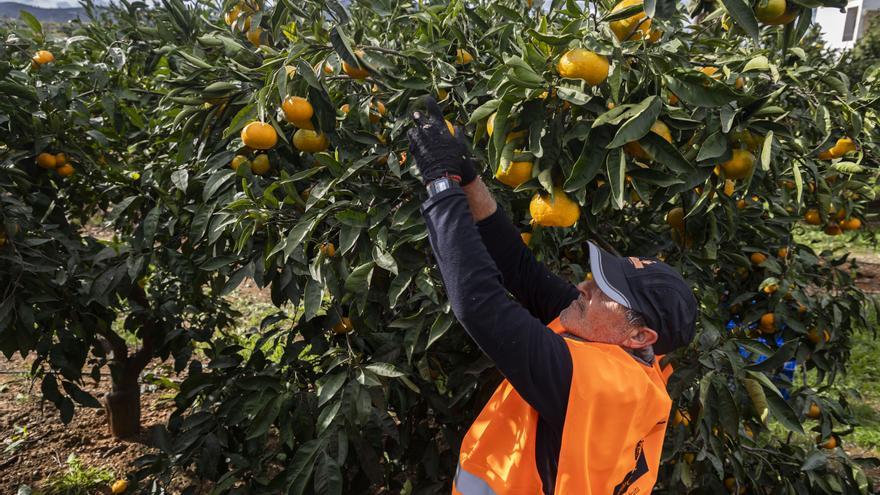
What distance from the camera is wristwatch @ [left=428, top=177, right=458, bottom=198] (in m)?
1.16

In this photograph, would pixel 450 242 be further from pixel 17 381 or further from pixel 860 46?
pixel 860 46

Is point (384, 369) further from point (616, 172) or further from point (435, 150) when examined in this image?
point (616, 172)

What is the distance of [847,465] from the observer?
2010 mm

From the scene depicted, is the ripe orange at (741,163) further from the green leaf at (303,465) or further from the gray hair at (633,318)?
the green leaf at (303,465)

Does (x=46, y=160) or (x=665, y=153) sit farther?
(x=46, y=160)

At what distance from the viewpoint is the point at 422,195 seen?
1.45 meters

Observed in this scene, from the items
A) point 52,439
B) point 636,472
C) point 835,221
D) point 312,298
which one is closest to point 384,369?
point 312,298

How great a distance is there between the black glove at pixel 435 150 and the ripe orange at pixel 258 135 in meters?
0.39

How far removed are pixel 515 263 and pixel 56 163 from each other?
1747mm

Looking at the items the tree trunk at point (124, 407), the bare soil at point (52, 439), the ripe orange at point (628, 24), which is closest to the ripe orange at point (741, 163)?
the ripe orange at point (628, 24)

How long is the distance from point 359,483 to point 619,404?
1112mm

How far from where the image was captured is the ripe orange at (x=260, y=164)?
1.65m

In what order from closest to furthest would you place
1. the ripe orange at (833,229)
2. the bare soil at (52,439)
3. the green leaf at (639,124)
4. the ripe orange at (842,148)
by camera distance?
1. the green leaf at (639,124)
2. the ripe orange at (842,148)
3. the ripe orange at (833,229)
4. the bare soil at (52,439)

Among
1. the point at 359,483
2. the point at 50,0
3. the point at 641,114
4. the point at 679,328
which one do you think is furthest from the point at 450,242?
the point at 50,0
